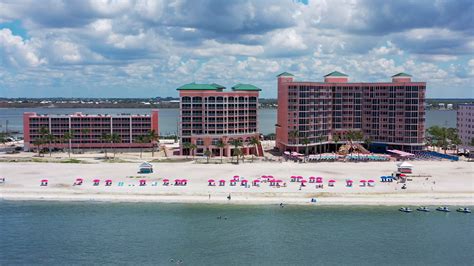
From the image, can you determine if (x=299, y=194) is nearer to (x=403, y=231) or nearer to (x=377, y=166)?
(x=403, y=231)

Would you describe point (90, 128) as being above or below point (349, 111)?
below

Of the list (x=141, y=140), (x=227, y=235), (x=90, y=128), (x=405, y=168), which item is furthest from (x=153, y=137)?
(x=227, y=235)

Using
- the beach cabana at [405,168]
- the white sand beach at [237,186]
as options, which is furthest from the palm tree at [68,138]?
the beach cabana at [405,168]

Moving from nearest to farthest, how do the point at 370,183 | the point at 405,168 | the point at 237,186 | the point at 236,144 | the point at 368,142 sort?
the point at 237,186, the point at 370,183, the point at 405,168, the point at 236,144, the point at 368,142

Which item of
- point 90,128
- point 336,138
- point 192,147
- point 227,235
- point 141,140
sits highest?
point 90,128

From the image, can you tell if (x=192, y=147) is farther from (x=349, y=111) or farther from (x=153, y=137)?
(x=349, y=111)

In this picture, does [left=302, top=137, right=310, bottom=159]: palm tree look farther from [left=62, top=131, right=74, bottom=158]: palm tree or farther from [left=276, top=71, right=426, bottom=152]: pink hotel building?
[left=62, top=131, right=74, bottom=158]: palm tree

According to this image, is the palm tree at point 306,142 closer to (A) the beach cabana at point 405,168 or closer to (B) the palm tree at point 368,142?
(B) the palm tree at point 368,142
